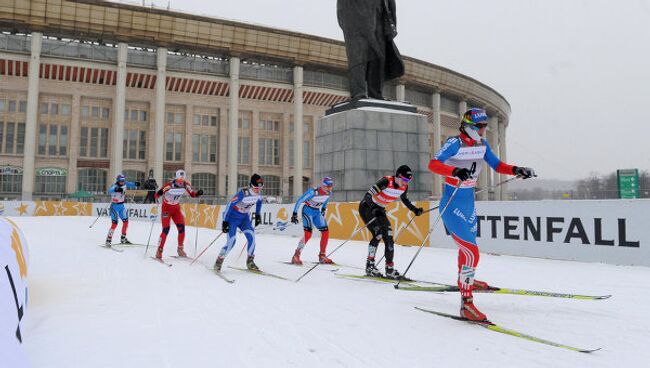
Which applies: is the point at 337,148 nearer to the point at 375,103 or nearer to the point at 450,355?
the point at 375,103

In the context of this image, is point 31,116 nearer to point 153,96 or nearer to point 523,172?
point 153,96

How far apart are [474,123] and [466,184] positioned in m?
0.69

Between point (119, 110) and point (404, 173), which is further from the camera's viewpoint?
point (119, 110)

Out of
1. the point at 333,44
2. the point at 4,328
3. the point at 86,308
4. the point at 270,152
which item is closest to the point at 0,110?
the point at 270,152

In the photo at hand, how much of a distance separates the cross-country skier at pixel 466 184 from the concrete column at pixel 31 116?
4303 cm

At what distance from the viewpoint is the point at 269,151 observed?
48438mm

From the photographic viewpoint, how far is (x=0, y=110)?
39.1m

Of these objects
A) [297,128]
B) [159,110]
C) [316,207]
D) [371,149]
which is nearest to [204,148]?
[159,110]

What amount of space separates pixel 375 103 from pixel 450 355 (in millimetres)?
12418

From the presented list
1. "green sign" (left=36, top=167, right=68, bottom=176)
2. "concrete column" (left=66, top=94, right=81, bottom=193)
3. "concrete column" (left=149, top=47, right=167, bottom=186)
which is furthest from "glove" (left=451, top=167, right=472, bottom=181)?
"green sign" (left=36, top=167, right=68, bottom=176)

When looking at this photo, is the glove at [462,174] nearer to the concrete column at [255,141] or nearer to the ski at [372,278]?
the ski at [372,278]

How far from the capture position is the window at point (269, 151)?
48094 mm

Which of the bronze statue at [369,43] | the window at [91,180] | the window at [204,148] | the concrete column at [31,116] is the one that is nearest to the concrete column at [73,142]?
the window at [91,180]

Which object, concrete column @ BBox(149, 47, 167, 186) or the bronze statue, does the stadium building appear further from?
the bronze statue
